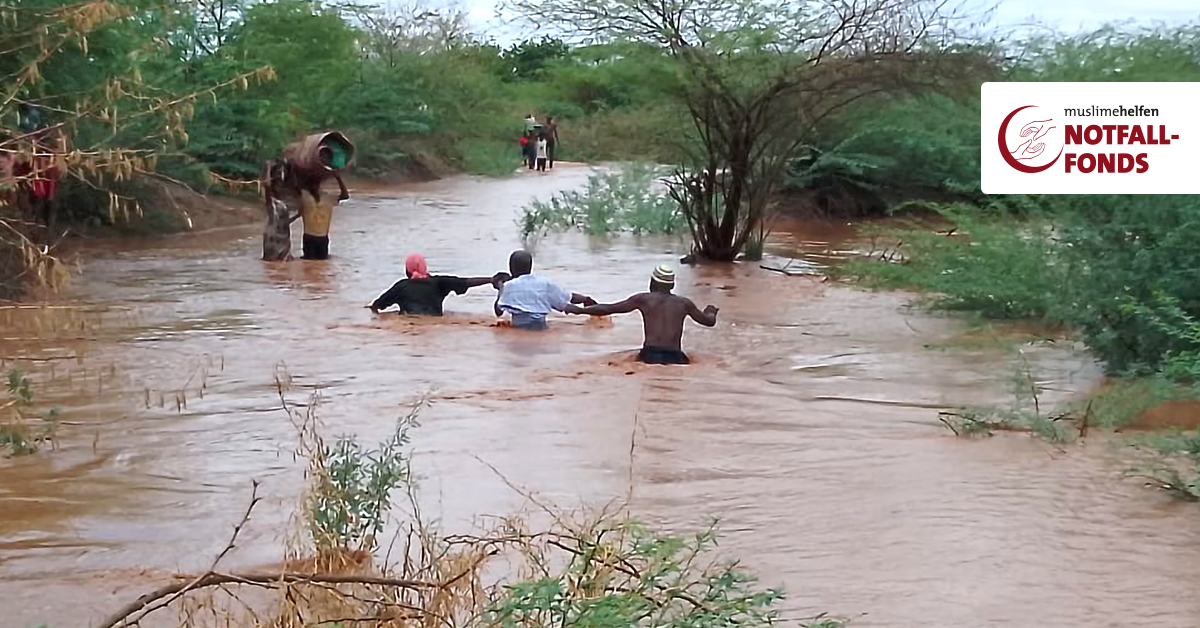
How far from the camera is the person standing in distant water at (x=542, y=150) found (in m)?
46.3

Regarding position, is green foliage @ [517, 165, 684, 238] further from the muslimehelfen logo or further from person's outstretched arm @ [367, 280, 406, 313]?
the muslimehelfen logo

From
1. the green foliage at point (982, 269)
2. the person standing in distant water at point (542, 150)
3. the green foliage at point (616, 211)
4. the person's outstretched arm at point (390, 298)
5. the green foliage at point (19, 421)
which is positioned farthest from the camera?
the person standing in distant water at point (542, 150)

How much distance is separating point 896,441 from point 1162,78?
14.7 feet

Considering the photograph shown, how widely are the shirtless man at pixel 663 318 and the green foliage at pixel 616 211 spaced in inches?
476

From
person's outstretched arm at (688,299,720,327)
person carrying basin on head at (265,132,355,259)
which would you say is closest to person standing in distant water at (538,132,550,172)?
person carrying basin on head at (265,132,355,259)

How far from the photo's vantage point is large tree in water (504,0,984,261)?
749 inches

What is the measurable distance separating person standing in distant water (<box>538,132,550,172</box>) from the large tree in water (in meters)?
25.4

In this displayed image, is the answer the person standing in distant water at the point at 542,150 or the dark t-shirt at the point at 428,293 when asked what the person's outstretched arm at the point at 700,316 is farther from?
the person standing in distant water at the point at 542,150

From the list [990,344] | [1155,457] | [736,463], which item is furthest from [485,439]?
[990,344]

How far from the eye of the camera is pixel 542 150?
46.5m

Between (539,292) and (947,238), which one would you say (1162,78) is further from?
(539,292)

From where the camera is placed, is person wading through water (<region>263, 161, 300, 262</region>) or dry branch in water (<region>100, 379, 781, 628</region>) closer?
dry branch in water (<region>100, 379, 781, 628</region>)

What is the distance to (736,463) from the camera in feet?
29.8

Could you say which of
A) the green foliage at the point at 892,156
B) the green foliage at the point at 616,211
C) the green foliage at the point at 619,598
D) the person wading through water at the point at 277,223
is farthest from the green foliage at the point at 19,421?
the green foliage at the point at 616,211
